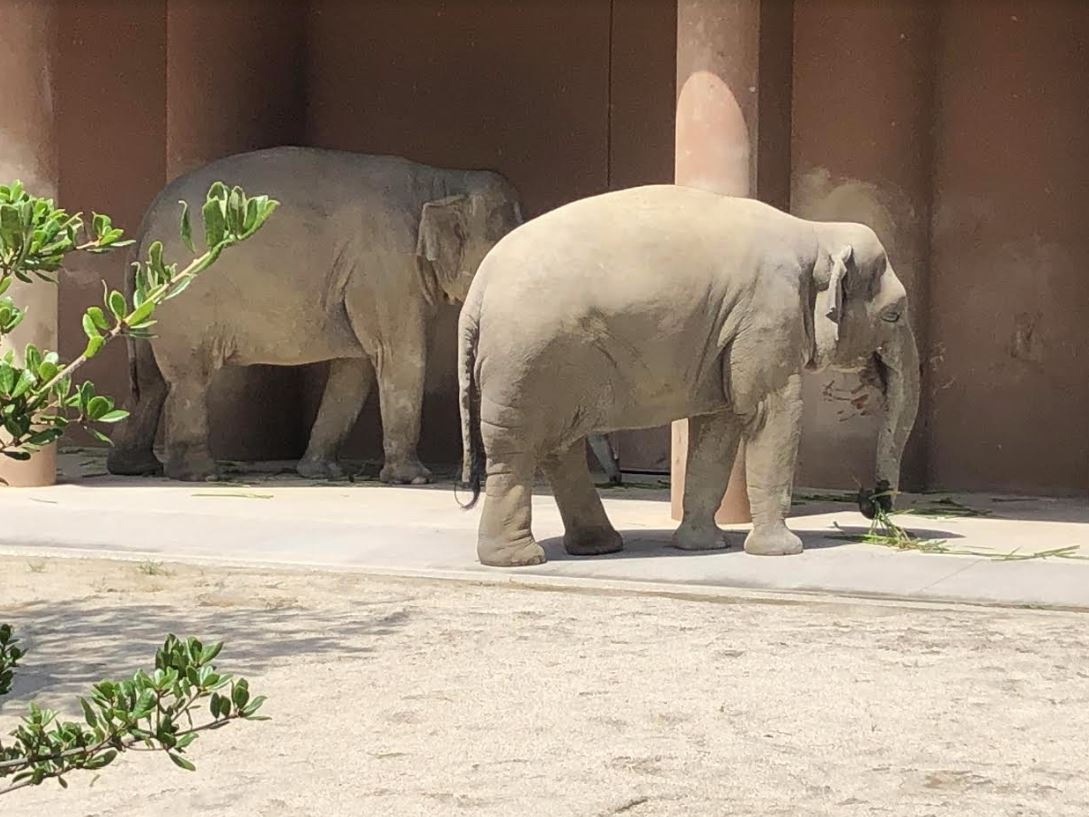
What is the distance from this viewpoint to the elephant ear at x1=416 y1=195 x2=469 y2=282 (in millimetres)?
12891

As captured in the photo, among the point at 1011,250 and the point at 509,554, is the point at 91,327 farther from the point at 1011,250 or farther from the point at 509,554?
the point at 1011,250

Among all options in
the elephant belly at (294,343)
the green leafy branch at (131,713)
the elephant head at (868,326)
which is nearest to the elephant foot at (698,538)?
the elephant head at (868,326)

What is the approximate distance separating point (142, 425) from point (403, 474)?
1.90 metres

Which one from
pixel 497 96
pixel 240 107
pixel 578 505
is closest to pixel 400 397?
pixel 497 96

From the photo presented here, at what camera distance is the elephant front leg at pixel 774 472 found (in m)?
9.41

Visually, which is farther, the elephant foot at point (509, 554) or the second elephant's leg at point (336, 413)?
the second elephant's leg at point (336, 413)

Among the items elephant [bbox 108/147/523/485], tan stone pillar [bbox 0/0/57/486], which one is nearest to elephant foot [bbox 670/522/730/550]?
elephant [bbox 108/147/523/485]

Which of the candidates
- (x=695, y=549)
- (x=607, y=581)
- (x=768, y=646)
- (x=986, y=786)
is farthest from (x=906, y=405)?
(x=986, y=786)

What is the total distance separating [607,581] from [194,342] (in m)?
5.12

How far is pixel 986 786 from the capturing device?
5.41m

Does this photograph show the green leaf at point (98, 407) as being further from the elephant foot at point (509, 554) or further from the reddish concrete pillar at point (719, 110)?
the reddish concrete pillar at point (719, 110)

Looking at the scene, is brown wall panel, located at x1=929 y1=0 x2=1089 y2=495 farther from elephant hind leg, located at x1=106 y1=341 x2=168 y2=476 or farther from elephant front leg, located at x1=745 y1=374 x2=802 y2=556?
elephant hind leg, located at x1=106 y1=341 x2=168 y2=476

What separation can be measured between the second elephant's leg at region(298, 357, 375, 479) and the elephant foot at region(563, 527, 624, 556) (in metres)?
4.07

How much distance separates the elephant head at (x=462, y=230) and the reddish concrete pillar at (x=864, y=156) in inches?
75.7
